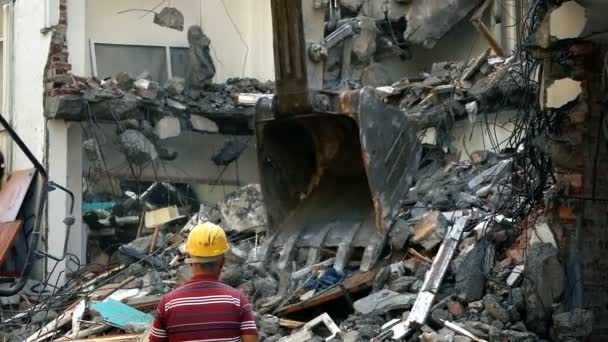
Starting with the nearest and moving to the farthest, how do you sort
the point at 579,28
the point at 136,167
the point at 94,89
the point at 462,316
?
1. the point at 579,28
2. the point at 462,316
3. the point at 94,89
4. the point at 136,167

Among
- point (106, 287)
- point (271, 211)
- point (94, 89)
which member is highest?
point (94, 89)

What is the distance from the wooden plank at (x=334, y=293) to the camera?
9.11m

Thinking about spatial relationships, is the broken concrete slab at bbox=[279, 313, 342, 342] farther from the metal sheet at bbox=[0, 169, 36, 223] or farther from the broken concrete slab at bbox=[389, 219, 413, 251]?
the metal sheet at bbox=[0, 169, 36, 223]

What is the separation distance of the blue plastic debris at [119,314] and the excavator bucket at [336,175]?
1378 mm

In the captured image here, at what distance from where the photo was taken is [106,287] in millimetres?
11406

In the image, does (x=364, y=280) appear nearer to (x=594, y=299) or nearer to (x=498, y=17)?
(x=594, y=299)

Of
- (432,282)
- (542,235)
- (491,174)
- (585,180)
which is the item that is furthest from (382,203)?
(585,180)

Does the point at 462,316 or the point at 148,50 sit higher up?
the point at 148,50

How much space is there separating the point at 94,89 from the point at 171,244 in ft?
7.64

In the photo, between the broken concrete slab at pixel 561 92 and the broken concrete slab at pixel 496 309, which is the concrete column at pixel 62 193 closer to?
the broken concrete slab at pixel 496 309

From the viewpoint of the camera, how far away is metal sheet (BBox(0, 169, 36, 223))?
1256 cm

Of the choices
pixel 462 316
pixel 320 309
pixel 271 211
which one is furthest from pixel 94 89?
pixel 462 316

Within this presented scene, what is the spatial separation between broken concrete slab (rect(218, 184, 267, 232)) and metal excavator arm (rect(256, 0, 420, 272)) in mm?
1355

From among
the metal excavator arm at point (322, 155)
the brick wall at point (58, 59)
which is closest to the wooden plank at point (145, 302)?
the metal excavator arm at point (322, 155)
